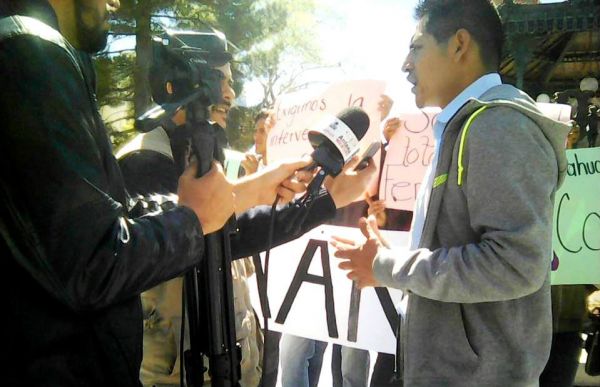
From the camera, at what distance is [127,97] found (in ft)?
42.5

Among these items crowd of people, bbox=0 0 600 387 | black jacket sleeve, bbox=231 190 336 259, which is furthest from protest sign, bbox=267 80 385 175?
black jacket sleeve, bbox=231 190 336 259

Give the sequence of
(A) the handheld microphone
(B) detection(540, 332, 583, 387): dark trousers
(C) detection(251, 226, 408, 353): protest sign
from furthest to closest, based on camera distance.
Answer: (C) detection(251, 226, 408, 353): protest sign < (B) detection(540, 332, 583, 387): dark trousers < (A) the handheld microphone

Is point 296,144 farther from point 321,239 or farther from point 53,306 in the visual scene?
point 53,306

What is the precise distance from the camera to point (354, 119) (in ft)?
6.21

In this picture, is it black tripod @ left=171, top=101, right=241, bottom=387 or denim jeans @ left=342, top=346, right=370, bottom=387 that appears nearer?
black tripod @ left=171, top=101, right=241, bottom=387

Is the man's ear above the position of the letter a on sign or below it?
above

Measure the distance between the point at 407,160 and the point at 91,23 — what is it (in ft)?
7.11

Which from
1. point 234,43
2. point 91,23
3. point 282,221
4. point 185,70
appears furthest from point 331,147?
point 234,43

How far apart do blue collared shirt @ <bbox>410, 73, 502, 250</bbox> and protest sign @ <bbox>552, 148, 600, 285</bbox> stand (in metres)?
1.53

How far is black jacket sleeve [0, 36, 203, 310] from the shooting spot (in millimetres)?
906

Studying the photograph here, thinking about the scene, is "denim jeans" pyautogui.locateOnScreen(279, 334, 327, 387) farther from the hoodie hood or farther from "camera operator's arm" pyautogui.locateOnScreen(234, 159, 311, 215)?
the hoodie hood

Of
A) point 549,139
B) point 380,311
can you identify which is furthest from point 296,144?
point 549,139

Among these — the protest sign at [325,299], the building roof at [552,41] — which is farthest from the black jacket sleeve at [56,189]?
the building roof at [552,41]

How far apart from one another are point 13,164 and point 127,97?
12.7 m
